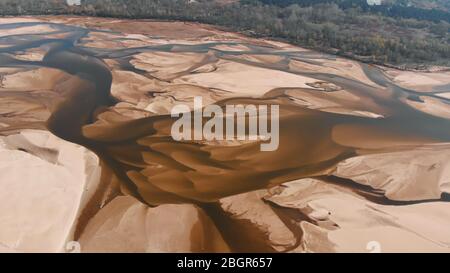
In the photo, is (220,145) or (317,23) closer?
(220,145)

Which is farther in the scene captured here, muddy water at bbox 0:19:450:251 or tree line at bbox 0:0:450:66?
tree line at bbox 0:0:450:66

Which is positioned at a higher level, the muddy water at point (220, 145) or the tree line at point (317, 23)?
the tree line at point (317, 23)

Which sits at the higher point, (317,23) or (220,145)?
(317,23)

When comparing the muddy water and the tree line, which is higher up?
the tree line

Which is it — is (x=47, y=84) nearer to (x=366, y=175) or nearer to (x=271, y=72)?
(x=271, y=72)

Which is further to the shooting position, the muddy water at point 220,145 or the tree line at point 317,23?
the tree line at point 317,23
